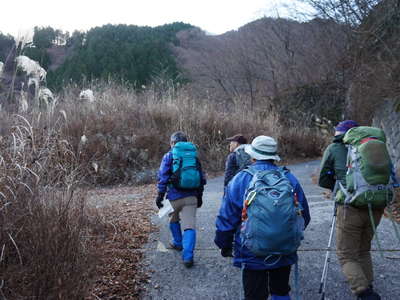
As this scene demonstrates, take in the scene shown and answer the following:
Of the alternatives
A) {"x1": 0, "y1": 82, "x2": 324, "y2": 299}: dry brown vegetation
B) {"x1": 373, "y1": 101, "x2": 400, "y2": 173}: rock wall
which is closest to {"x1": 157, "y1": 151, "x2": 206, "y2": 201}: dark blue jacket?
{"x1": 0, "y1": 82, "x2": 324, "y2": 299}: dry brown vegetation

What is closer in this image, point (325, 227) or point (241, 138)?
point (241, 138)

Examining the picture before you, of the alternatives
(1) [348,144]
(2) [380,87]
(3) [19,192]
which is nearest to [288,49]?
(2) [380,87]

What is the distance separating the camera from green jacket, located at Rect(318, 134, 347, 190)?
3.98 m

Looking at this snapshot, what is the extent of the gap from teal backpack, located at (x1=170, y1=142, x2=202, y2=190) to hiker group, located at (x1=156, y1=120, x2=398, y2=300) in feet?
0.04

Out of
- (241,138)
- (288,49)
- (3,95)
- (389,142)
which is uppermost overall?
(288,49)

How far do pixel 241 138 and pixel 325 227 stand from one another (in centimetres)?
221

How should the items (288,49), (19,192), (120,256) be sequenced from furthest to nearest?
(288,49) → (120,256) → (19,192)

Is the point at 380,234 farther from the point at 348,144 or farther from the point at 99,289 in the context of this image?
the point at 99,289

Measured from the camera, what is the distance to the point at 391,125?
911cm

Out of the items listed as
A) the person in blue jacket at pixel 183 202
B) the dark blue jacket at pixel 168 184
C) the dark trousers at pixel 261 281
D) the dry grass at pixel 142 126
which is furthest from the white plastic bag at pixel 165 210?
the dry grass at pixel 142 126

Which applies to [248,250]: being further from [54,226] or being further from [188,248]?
[188,248]

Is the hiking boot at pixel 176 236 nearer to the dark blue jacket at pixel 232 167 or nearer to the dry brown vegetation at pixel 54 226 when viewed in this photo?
the dry brown vegetation at pixel 54 226

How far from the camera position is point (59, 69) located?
797 inches

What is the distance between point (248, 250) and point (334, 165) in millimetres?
1633
